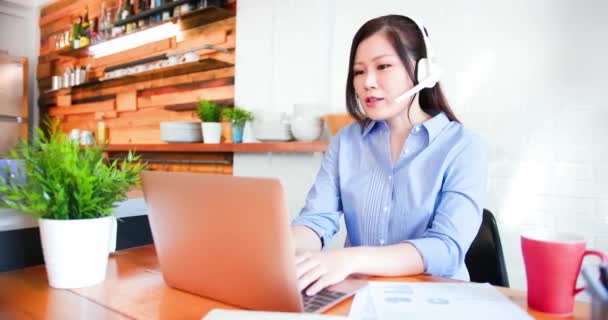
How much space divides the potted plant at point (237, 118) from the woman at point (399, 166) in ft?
4.58

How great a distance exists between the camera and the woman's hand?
0.71m

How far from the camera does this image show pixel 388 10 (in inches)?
85.7

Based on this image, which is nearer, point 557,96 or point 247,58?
point 557,96

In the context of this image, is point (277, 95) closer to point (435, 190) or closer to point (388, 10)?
point (388, 10)

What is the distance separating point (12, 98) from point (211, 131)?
10.00 ft

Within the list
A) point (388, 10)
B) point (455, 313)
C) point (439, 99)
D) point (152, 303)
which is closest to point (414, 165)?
point (439, 99)

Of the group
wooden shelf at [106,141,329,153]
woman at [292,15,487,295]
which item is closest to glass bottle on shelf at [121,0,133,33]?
wooden shelf at [106,141,329,153]

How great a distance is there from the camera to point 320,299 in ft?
2.20

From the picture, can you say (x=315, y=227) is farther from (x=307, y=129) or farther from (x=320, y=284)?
(x=307, y=129)

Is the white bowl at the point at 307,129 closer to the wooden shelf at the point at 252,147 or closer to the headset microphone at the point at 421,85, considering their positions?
the wooden shelf at the point at 252,147

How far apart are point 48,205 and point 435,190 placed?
35.1 inches

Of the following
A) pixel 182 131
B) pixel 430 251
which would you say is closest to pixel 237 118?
pixel 182 131

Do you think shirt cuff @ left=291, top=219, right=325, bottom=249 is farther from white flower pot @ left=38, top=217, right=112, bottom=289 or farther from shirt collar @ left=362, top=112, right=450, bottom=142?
white flower pot @ left=38, top=217, right=112, bottom=289

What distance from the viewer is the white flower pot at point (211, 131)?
283 cm
